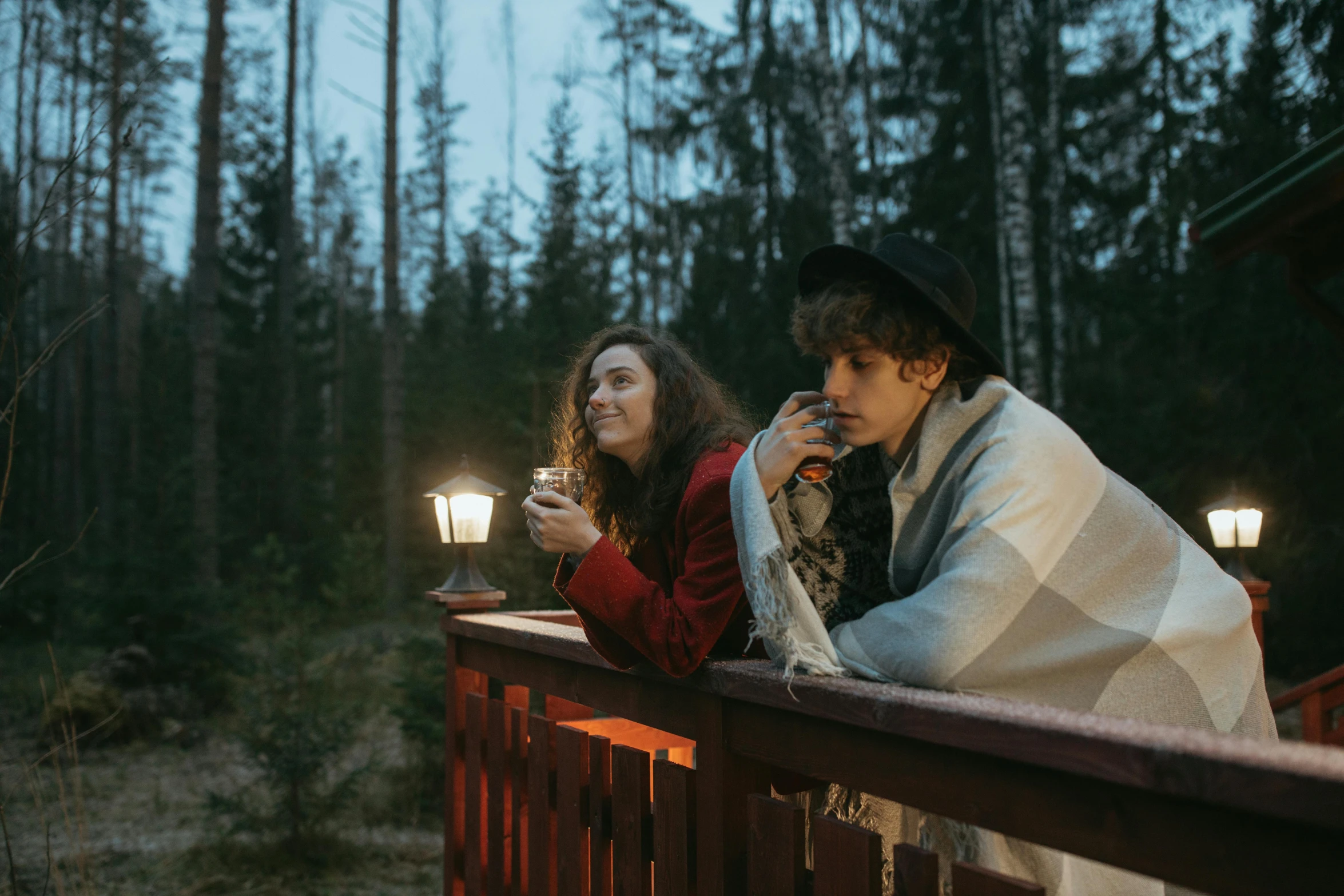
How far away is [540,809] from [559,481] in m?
0.88

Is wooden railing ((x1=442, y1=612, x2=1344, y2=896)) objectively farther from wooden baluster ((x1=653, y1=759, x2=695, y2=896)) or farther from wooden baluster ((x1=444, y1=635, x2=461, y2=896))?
wooden baluster ((x1=444, y1=635, x2=461, y2=896))

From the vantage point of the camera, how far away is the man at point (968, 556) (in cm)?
123

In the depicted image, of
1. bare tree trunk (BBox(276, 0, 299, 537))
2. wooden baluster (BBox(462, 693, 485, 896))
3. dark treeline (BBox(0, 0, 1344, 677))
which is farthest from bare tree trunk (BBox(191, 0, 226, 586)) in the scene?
wooden baluster (BBox(462, 693, 485, 896))

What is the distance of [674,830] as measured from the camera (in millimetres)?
1626

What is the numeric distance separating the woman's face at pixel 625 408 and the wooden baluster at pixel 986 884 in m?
1.21

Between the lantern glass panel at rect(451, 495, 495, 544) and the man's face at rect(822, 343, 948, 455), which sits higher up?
the man's face at rect(822, 343, 948, 455)

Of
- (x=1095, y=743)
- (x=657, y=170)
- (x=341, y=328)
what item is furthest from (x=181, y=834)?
(x=341, y=328)

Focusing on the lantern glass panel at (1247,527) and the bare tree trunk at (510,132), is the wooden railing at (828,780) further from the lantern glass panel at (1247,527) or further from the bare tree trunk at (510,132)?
the bare tree trunk at (510,132)

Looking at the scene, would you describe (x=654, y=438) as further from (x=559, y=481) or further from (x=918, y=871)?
(x=918, y=871)

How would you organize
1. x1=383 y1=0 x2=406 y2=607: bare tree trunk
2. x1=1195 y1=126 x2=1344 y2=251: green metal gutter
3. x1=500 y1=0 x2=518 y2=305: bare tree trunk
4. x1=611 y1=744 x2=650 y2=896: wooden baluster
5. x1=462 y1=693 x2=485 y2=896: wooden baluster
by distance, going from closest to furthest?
x1=611 y1=744 x2=650 y2=896: wooden baluster, x1=462 y1=693 x2=485 y2=896: wooden baluster, x1=1195 y1=126 x2=1344 y2=251: green metal gutter, x1=383 y1=0 x2=406 y2=607: bare tree trunk, x1=500 y1=0 x2=518 y2=305: bare tree trunk

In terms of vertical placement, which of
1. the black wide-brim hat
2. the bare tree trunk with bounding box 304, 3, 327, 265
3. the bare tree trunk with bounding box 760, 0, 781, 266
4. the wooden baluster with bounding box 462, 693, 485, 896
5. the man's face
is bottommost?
the wooden baluster with bounding box 462, 693, 485, 896

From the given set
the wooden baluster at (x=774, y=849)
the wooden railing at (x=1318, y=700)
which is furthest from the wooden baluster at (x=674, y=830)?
the wooden railing at (x=1318, y=700)

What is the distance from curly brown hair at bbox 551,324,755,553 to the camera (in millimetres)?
1982

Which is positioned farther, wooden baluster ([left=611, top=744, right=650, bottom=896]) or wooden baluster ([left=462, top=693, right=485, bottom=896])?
wooden baluster ([left=462, top=693, right=485, bottom=896])
